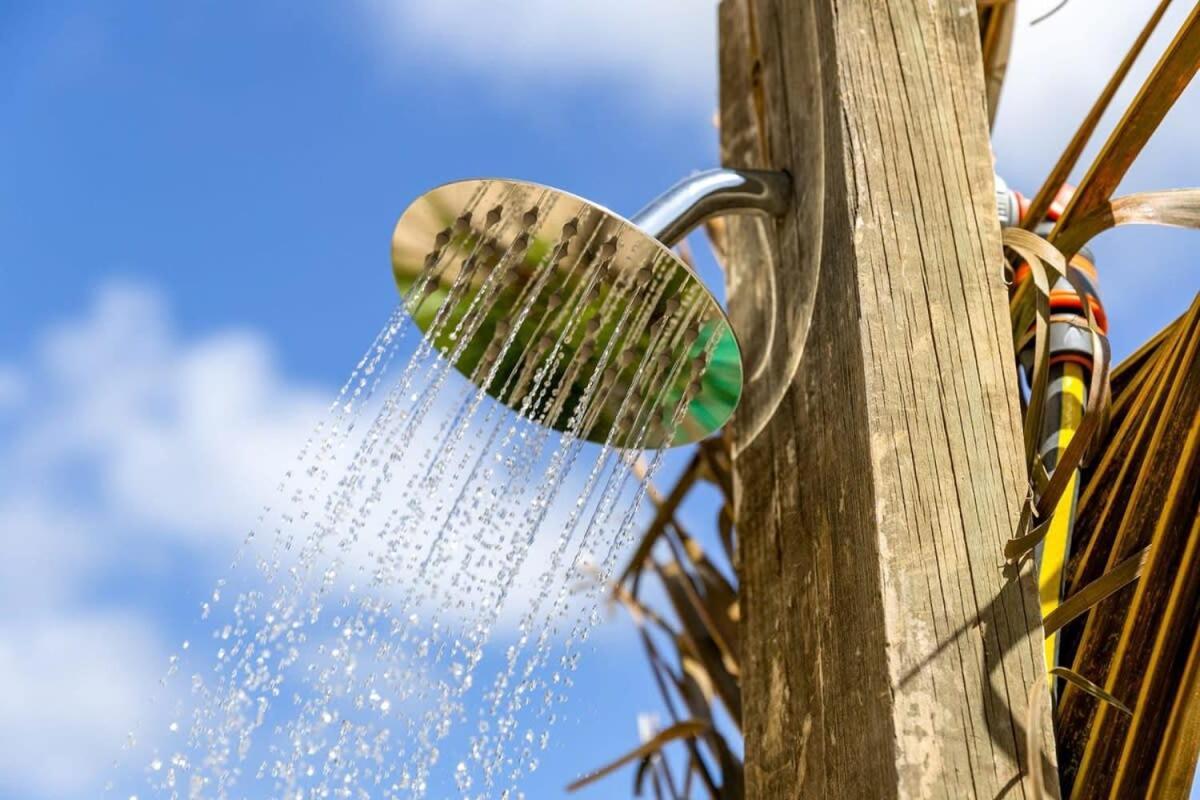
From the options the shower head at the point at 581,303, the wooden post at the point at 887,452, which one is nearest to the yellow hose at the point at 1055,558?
the wooden post at the point at 887,452

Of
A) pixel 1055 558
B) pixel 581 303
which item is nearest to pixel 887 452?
pixel 1055 558

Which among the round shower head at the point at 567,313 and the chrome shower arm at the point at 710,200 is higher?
the chrome shower arm at the point at 710,200

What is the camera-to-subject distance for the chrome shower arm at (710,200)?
4.50 feet

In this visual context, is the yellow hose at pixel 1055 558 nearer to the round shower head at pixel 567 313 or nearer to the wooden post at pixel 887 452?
the wooden post at pixel 887 452

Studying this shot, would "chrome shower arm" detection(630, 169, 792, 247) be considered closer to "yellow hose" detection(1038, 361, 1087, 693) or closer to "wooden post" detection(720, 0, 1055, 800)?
"wooden post" detection(720, 0, 1055, 800)

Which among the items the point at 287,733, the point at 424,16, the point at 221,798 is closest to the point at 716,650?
the point at 287,733

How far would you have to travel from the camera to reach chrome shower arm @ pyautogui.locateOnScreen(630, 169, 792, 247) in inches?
54.1

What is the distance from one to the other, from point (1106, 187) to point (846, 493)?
0.41 m

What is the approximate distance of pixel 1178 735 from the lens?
107 cm

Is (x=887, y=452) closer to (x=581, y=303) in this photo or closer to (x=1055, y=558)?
(x=1055, y=558)

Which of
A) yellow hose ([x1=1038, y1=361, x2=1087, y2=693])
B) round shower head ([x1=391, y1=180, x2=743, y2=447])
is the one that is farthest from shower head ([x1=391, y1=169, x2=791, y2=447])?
yellow hose ([x1=1038, y1=361, x2=1087, y2=693])

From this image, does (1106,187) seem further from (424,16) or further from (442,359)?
(424,16)

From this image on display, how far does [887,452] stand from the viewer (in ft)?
3.80

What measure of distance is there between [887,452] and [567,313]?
37cm
